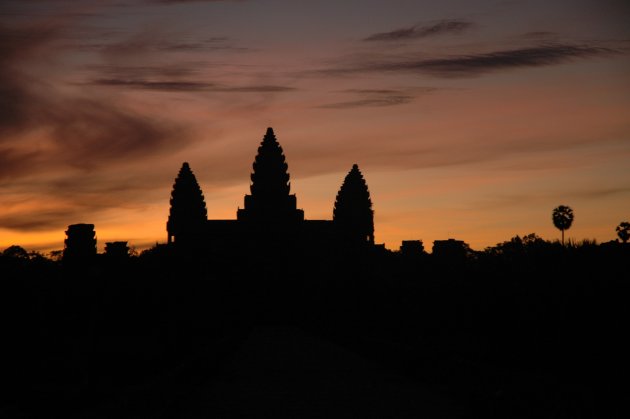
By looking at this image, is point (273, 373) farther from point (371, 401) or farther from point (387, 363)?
point (371, 401)

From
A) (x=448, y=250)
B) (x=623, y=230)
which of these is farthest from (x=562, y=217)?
(x=448, y=250)

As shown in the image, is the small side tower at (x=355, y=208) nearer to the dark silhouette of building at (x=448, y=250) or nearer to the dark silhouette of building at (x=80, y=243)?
the dark silhouette of building at (x=448, y=250)

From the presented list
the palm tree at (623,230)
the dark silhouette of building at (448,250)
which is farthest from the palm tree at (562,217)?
the dark silhouette of building at (448,250)

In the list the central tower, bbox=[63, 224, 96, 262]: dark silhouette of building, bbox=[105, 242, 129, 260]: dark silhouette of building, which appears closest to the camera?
bbox=[63, 224, 96, 262]: dark silhouette of building

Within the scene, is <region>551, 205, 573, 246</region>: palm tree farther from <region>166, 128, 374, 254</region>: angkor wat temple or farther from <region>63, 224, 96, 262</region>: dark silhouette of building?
<region>63, 224, 96, 262</region>: dark silhouette of building

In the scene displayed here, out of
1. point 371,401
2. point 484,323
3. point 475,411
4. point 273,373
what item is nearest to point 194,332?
point 273,373

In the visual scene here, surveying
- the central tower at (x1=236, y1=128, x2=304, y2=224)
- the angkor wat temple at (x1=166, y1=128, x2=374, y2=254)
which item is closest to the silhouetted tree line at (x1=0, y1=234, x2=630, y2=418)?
the angkor wat temple at (x1=166, y1=128, x2=374, y2=254)

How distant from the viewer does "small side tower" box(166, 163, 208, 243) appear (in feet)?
353

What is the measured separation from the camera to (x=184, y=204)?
356ft

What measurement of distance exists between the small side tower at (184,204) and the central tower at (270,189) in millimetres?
5281

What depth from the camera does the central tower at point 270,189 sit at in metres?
104

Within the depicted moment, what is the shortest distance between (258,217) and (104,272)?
82.9 metres

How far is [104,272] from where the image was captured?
20.7 m

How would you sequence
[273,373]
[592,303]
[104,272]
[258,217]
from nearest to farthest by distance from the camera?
[592,303], [104,272], [273,373], [258,217]
